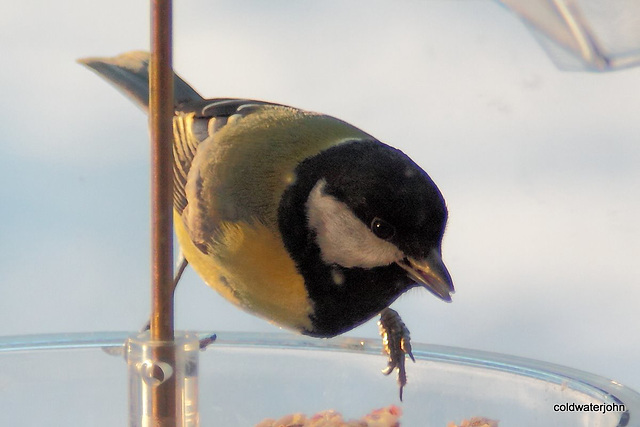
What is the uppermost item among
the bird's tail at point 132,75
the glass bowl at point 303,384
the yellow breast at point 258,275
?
the bird's tail at point 132,75

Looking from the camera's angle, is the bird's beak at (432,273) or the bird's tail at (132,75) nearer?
the bird's beak at (432,273)

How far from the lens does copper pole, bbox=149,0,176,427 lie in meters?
0.90

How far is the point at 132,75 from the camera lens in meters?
1.29

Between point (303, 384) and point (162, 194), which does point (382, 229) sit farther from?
point (303, 384)

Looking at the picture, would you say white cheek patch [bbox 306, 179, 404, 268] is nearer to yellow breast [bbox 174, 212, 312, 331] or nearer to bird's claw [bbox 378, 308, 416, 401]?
yellow breast [bbox 174, 212, 312, 331]

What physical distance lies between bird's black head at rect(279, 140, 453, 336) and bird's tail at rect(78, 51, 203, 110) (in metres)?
0.33

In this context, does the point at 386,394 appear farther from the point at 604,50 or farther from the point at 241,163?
the point at 604,50

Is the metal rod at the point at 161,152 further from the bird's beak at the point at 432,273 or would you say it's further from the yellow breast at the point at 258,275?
the bird's beak at the point at 432,273

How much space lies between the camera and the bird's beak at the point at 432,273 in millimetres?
904

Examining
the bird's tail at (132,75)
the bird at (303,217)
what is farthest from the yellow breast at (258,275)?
the bird's tail at (132,75)

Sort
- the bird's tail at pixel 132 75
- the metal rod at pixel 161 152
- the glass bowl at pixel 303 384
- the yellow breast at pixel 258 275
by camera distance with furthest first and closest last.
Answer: the bird's tail at pixel 132 75 → the glass bowl at pixel 303 384 → the yellow breast at pixel 258 275 → the metal rod at pixel 161 152

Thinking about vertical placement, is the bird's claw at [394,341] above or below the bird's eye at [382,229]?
below

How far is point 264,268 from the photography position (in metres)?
1.03

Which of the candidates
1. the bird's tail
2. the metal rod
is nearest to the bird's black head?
the metal rod
